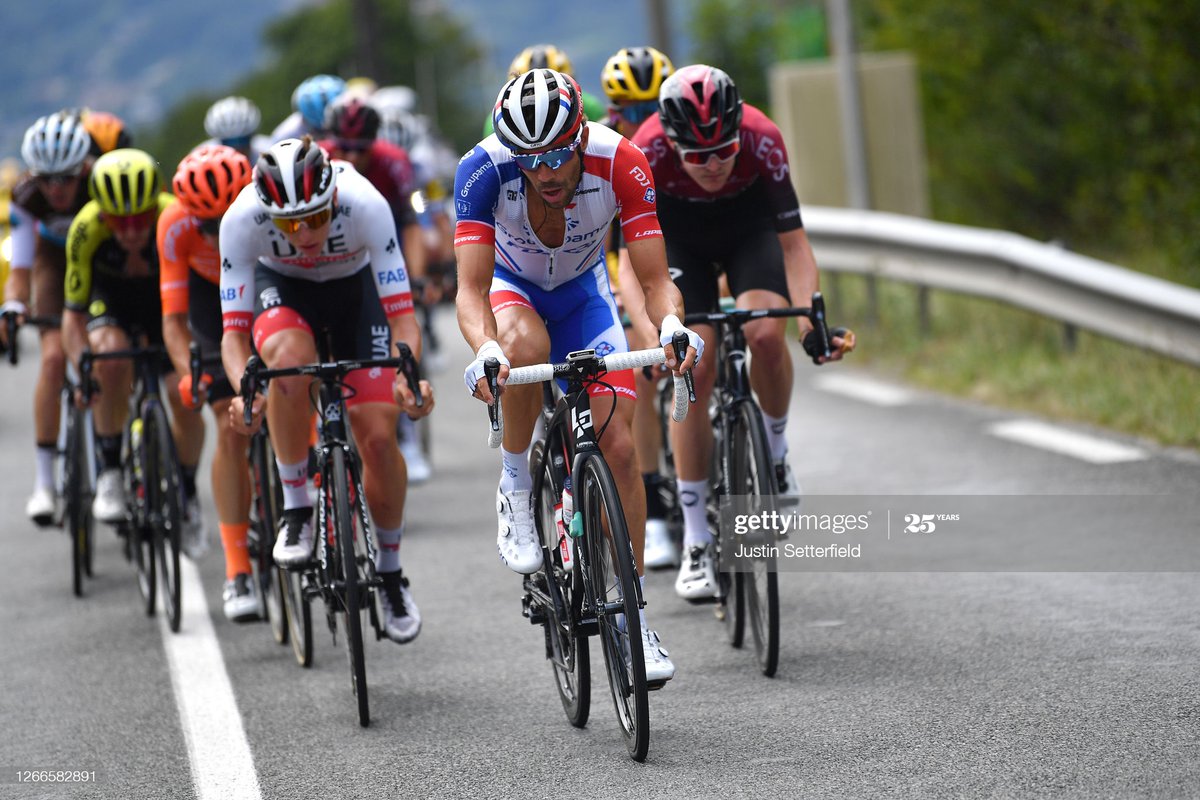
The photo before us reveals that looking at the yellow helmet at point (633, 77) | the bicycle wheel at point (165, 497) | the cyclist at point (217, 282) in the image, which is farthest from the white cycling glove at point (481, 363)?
the yellow helmet at point (633, 77)

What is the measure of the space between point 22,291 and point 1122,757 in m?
6.62

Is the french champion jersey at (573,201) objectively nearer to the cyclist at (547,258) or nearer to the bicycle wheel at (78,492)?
the cyclist at (547,258)

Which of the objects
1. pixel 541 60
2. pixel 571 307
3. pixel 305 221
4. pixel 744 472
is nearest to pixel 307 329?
pixel 305 221

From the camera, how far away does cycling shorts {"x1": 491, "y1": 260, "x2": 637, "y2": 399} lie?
5.73 m

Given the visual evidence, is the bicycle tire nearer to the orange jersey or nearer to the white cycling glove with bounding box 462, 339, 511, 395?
the orange jersey

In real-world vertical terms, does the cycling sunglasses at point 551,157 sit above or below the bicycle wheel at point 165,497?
above

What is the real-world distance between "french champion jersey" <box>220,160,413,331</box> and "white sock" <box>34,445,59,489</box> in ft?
10.9

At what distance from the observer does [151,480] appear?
7602 millimetres

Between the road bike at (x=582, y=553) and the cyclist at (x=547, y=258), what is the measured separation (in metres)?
0.09

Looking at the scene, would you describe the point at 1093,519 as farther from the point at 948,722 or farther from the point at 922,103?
the point at 922,103

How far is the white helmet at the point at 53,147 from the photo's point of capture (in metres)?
8.27

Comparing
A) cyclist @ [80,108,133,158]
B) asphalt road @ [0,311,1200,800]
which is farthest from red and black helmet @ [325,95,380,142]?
asphalt road @ [0,311,1200,800]

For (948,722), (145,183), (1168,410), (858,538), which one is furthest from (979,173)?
(948,722)

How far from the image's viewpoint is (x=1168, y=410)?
933 centimetres
